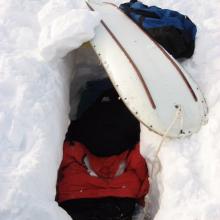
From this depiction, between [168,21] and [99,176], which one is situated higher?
[168,21]

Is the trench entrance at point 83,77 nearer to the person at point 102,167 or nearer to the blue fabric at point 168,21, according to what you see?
the person at point 102,167

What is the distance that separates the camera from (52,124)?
2027mm

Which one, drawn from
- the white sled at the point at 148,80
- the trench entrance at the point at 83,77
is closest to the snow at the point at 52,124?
the white sled at the point at 148,80

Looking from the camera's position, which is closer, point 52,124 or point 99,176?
point 52,124

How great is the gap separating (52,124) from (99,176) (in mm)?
370

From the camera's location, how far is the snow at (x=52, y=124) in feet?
5.67

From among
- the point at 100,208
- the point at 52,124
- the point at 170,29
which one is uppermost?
the point at 170,29

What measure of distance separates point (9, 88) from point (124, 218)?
809 millimetres

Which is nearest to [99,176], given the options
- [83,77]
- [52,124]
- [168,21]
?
[52,124]

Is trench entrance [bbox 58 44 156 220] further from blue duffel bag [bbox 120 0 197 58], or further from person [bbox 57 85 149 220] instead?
blue duffel bag [bbox 120 0 197 58]

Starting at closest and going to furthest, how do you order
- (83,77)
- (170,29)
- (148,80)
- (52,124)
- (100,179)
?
(52,124) < (100,179) < (148,80) < (170,29) < (83,77)

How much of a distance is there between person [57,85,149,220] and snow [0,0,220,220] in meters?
0.11

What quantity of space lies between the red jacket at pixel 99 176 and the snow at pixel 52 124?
9 cm

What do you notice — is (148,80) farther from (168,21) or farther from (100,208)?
(100,208)
